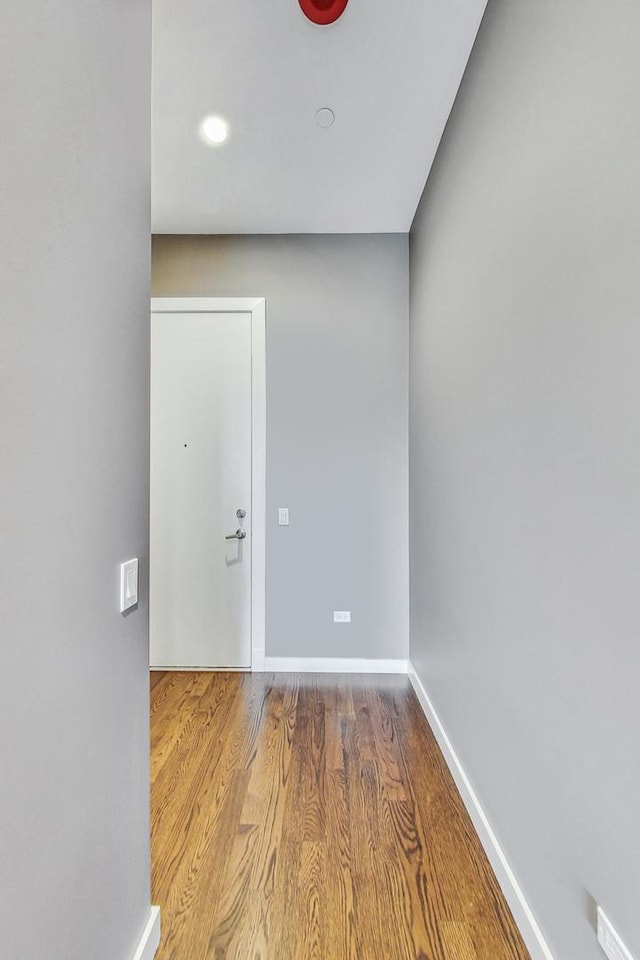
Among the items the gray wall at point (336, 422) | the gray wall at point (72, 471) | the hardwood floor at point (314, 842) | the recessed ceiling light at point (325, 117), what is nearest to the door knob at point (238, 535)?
the gray wall at point (336, 422)

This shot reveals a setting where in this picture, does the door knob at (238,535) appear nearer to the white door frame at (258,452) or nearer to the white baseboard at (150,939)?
the white door frame at (258,452)

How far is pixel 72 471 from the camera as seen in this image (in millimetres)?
851

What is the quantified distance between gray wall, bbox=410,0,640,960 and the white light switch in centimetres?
97

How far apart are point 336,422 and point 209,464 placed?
2.68ft

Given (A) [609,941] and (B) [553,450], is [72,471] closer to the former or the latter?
(B) [553,450]

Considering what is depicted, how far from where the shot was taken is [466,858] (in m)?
1.50

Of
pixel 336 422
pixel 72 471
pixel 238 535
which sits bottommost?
pixel 238 535

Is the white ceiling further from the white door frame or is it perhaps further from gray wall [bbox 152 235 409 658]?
the white door frame

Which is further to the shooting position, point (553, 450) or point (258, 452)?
point (258, 452)

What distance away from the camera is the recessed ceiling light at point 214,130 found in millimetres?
1952

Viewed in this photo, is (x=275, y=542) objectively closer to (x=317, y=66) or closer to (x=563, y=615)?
(x=563, y=615)

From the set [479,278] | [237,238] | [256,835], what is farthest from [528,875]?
[237,238]

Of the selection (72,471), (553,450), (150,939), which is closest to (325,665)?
(150,939)

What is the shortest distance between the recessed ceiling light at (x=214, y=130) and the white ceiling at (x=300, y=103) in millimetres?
32
